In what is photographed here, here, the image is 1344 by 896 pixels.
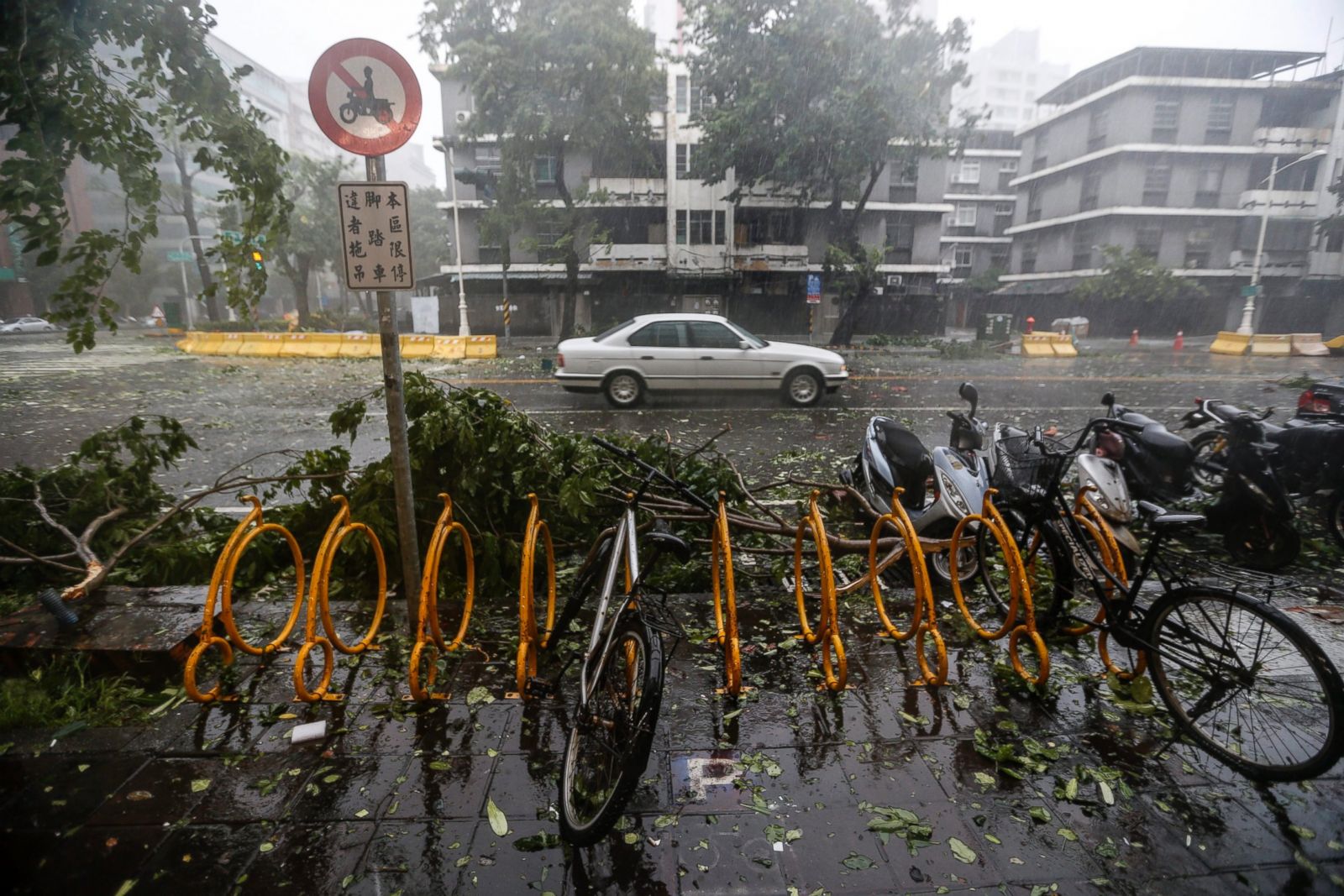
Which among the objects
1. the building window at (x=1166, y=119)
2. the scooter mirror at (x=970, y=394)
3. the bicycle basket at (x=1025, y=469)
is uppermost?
the building window at (x=1166, y=119)

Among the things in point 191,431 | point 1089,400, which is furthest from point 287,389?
point 1089,400

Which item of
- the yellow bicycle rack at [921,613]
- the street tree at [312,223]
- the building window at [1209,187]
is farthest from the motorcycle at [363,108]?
the building window at [1209,187]

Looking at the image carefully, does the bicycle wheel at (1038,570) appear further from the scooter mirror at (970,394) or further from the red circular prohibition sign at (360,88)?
the red circular prohibition sign at (360,88)

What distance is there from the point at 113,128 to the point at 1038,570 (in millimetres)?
6838

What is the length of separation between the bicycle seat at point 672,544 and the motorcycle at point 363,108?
2669 mm

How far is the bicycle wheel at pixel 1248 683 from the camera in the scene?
8.37 feet

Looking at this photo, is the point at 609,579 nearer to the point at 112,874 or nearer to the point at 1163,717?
the point at 112,874

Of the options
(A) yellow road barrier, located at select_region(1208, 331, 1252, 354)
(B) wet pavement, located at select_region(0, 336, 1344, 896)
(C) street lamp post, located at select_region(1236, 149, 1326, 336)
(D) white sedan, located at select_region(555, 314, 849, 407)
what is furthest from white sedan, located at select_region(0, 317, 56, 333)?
(C) street lamp post, located at select_region(1236, 149, 1326, 336)

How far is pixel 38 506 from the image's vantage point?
4410 millimetres

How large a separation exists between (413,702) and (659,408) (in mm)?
8938

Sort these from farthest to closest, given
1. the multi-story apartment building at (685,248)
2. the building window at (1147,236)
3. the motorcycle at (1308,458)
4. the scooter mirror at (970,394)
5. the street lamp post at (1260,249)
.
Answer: the building window at (1147,236) < the multi-story apartment building at (685,248) < the street lamp post at (1260,249) < the scooter mirror at (970,394) < the motorcycle at (1308,458)

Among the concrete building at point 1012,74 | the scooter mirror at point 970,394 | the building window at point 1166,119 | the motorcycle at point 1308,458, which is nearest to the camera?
the motorcycle at point 1308,458

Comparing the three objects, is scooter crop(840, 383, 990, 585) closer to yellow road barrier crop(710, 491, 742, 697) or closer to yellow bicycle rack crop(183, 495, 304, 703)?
yellow road barrier crop(710, 491, 742, 697)

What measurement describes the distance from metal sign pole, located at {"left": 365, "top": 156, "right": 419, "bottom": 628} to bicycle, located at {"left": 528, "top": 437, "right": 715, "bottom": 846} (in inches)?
61.0
